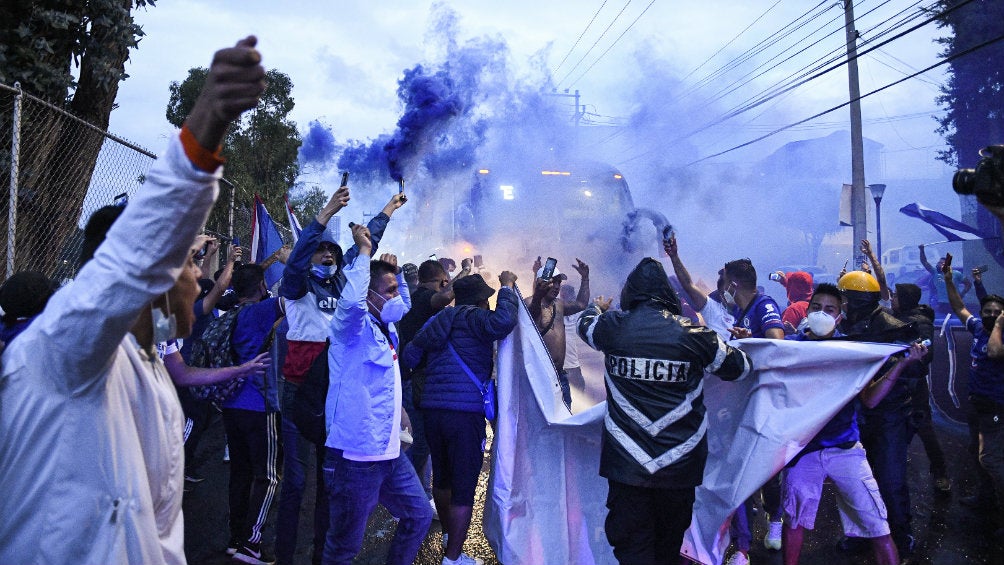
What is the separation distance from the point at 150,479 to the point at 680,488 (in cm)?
276

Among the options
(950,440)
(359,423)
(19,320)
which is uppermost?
(19,320)

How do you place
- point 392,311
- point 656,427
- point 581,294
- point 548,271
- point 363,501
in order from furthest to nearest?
point 581,294
point 548,271
point 392,311
point 363,501
point 656,427

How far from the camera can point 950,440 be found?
9.51m

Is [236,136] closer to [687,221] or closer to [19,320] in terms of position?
[687,221]

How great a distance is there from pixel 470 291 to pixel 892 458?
131 inches

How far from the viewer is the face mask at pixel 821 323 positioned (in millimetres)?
4707

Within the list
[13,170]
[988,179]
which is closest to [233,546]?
[13,170]

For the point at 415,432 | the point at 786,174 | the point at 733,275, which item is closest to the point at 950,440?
the point at 733,275

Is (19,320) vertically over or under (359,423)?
over

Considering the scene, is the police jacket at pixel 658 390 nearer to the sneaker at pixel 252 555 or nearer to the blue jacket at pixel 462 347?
the blue jacket at pixel 462 347

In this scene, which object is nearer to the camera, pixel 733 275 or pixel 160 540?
pixel 160 540

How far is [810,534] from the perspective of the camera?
5.94m

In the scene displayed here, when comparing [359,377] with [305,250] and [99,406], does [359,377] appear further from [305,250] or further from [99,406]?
[99,406]

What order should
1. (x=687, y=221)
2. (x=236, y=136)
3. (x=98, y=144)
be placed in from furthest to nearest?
(x=687, y=221), (x=236, y=136), (x=98, y=144)
